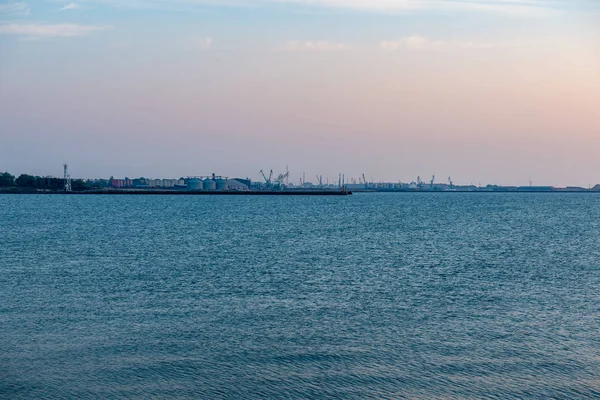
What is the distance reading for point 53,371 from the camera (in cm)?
2012

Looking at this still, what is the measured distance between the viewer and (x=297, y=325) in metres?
26.0

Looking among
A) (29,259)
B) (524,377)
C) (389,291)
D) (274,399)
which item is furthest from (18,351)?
(29,259)

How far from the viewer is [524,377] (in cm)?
2008

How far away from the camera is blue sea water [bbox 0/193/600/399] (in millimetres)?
19359

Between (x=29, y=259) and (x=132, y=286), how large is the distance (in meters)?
15.3

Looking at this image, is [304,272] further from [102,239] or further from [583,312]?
[102,239]

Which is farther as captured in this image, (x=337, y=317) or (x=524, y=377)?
(x=337, y=317)

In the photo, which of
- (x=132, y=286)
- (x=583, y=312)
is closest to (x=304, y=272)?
(x=132, y=286)

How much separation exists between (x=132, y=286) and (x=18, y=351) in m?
13.0

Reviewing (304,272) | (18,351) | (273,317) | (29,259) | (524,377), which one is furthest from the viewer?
(29,259)

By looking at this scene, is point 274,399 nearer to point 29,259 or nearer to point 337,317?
point 337,317

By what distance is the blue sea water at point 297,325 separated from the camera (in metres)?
19.4

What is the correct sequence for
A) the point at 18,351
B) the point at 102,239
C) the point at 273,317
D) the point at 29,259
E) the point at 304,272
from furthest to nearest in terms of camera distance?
1. the point at 102,239
2. the point at 29,259
3. the point at 304,272
4. the point at 273,317
5. the point at 18,351

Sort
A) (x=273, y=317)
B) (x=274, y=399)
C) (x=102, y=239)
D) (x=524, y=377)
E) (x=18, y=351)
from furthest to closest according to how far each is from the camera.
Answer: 1. (x=102, y=239)
2. (x=273, y=317)
3. (x=18, y=351)
4. (x=524, y=377)
5. (x=274, y=399)
